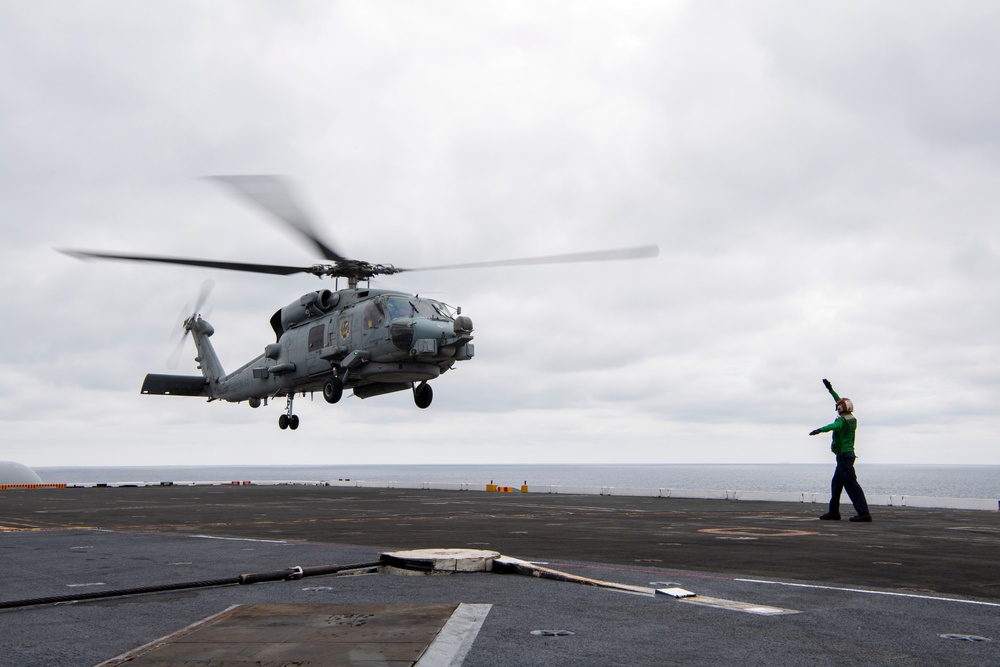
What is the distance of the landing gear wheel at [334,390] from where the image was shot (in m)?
34.5

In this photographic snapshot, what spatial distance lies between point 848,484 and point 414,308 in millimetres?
17614

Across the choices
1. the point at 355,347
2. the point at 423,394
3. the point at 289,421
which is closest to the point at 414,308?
the point at 355,347

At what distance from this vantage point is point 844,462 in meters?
18.6

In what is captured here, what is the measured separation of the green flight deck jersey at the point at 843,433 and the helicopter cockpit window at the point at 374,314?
17374mm

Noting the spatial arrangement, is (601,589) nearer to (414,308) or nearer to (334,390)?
(414,308)

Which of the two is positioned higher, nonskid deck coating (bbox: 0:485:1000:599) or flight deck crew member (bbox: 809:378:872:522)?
flight deck crew member (bbox: 809:378:872:522)

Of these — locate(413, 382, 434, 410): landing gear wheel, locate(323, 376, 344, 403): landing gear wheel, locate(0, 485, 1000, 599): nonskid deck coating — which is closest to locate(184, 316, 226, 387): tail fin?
locate(323, 376, 344, 403): landing gear wheel

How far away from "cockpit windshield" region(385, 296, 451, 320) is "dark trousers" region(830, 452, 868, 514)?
53.6 feet

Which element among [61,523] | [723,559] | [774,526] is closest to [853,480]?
[774,526]

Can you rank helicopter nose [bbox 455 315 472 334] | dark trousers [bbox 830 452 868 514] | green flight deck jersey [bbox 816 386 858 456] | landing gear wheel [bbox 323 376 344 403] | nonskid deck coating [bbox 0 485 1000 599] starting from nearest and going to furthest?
1. nonskid deck coating [bbox 0 485 1000 599]
2. dark trousers [bbox 830 452 868 514]
3. green flight deck jersey [bbox 816 386 858 456]
4. helicopter nose [bbox 455 315 472 334]
5. landing gear wheel [bbox 323 376 344 403]

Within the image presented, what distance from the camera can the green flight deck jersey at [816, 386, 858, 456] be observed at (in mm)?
18875

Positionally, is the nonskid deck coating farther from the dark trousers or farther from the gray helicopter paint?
the gray helicopter paint

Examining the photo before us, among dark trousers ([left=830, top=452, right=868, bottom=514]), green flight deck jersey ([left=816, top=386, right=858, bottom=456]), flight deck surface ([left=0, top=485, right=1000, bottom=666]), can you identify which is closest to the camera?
flight deck surface ([left=0, top=485, right=1000, bottom=666])

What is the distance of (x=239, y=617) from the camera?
21.5 ft
